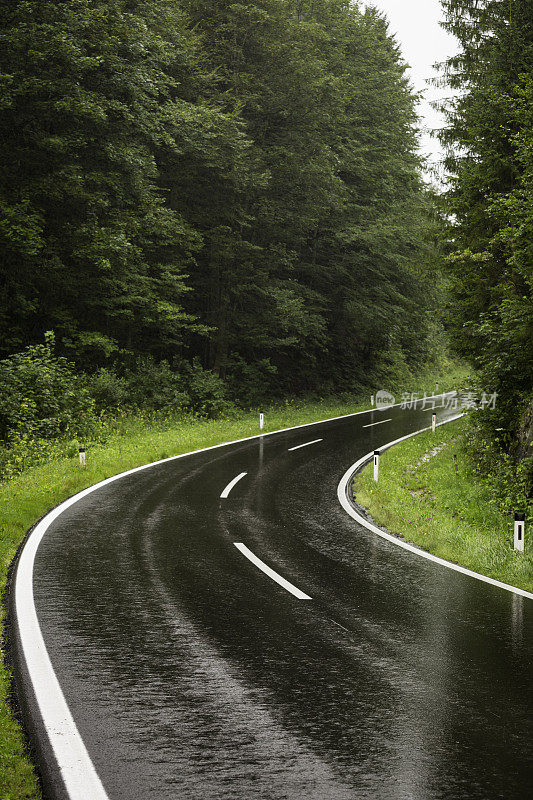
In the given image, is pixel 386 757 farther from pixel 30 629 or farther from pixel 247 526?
pixel 247 526

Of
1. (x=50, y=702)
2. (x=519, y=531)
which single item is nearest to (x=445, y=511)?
(x=519, y=531)

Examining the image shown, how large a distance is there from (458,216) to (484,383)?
18.4 ft

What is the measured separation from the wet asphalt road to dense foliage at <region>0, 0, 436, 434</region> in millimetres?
12570

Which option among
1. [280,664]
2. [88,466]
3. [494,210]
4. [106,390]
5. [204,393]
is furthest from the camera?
[204,393]

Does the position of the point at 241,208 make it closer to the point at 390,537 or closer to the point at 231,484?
the point at 231,484

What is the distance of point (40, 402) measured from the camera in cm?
1788

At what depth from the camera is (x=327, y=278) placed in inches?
1362

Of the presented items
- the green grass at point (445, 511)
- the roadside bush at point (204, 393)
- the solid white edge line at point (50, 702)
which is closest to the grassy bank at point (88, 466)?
the solid white edge line at point (50, 702)

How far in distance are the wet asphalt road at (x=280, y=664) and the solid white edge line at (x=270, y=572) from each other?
0.35 ft

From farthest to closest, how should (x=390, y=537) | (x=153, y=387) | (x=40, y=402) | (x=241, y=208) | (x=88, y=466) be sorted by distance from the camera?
(x=241, y=208) → (x=153, y=387) → (x=40, y=402) → (x=88, y=466) → (x=390, y=537)

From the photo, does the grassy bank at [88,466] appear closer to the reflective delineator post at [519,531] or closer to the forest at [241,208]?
the forest at [241,208]

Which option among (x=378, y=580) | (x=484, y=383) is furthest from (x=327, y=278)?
(x=378, y=580)

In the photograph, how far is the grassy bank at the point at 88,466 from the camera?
12.8ft

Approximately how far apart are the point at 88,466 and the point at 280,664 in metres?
10.6
